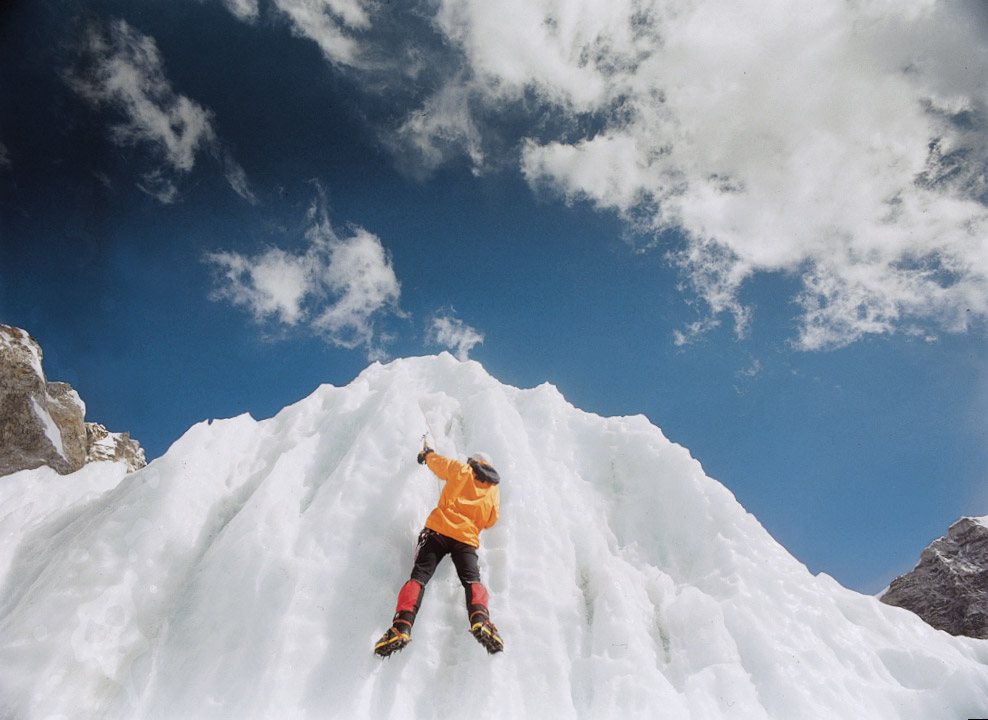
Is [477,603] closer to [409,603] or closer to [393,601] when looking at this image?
[409,603]

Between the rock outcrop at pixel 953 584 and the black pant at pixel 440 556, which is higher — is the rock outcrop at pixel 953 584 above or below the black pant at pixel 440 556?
above

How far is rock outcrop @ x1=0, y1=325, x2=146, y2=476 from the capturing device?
11.8 m

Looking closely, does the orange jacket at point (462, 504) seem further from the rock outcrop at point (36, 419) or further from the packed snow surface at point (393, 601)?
the rock outcrop at point (36, 419)

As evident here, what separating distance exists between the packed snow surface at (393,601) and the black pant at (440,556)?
1.40 ft

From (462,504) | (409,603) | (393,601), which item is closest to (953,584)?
(462,504)

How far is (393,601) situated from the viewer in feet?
19.9

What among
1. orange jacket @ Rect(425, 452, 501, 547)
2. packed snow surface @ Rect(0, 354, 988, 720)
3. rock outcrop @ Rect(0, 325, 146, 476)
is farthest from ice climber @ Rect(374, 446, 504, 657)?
rock outcrop @ Rect(0, 325, 146, 476)

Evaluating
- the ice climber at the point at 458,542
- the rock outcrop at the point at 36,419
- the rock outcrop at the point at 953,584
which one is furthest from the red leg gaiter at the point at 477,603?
the rock outcrop at the point at 953,584

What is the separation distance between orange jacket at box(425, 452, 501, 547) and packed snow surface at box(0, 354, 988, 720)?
591mm

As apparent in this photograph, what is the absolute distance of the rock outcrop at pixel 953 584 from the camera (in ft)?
57.3

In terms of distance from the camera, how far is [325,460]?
332 inches

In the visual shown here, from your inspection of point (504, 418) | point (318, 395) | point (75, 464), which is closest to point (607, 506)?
point (504, 418)

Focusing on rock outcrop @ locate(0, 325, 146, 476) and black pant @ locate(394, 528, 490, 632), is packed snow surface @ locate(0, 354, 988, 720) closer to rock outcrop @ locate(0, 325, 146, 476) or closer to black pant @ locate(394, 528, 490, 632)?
black pant @ locate(394, 528, 490, 632)

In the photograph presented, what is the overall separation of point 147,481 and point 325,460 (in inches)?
107
